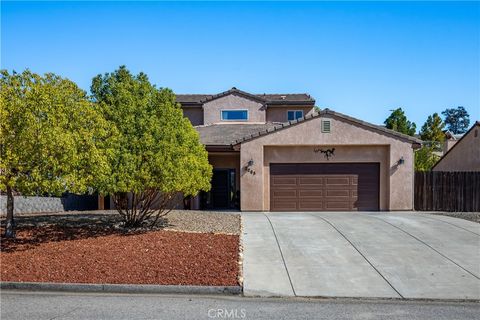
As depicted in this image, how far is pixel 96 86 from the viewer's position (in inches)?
563

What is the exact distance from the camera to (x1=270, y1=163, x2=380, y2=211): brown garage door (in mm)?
20094

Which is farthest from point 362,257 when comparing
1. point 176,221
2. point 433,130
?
point 433,130

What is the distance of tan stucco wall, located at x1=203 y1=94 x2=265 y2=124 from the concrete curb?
20.1m

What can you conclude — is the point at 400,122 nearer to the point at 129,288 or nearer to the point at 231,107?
the point at 231,107

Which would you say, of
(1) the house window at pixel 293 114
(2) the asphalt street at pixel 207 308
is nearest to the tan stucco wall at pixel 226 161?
(1) the house window at pixel 293 114

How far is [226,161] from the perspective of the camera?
72.2 ft

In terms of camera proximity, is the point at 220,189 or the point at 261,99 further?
the point at 261,99

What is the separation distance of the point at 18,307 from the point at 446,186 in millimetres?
18217

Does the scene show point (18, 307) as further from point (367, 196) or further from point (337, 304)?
point (367, 196)

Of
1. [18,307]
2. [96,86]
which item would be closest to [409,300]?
[18,307]

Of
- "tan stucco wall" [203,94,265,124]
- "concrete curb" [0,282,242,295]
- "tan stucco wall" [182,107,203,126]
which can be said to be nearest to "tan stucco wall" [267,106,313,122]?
"tan stucco wall" [203,94,265,124]

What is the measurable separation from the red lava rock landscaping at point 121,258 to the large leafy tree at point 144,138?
151 cm

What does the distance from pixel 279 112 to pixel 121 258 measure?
784 inches

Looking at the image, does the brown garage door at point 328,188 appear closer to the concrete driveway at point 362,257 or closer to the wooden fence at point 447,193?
the wooden fence at point 447,193
